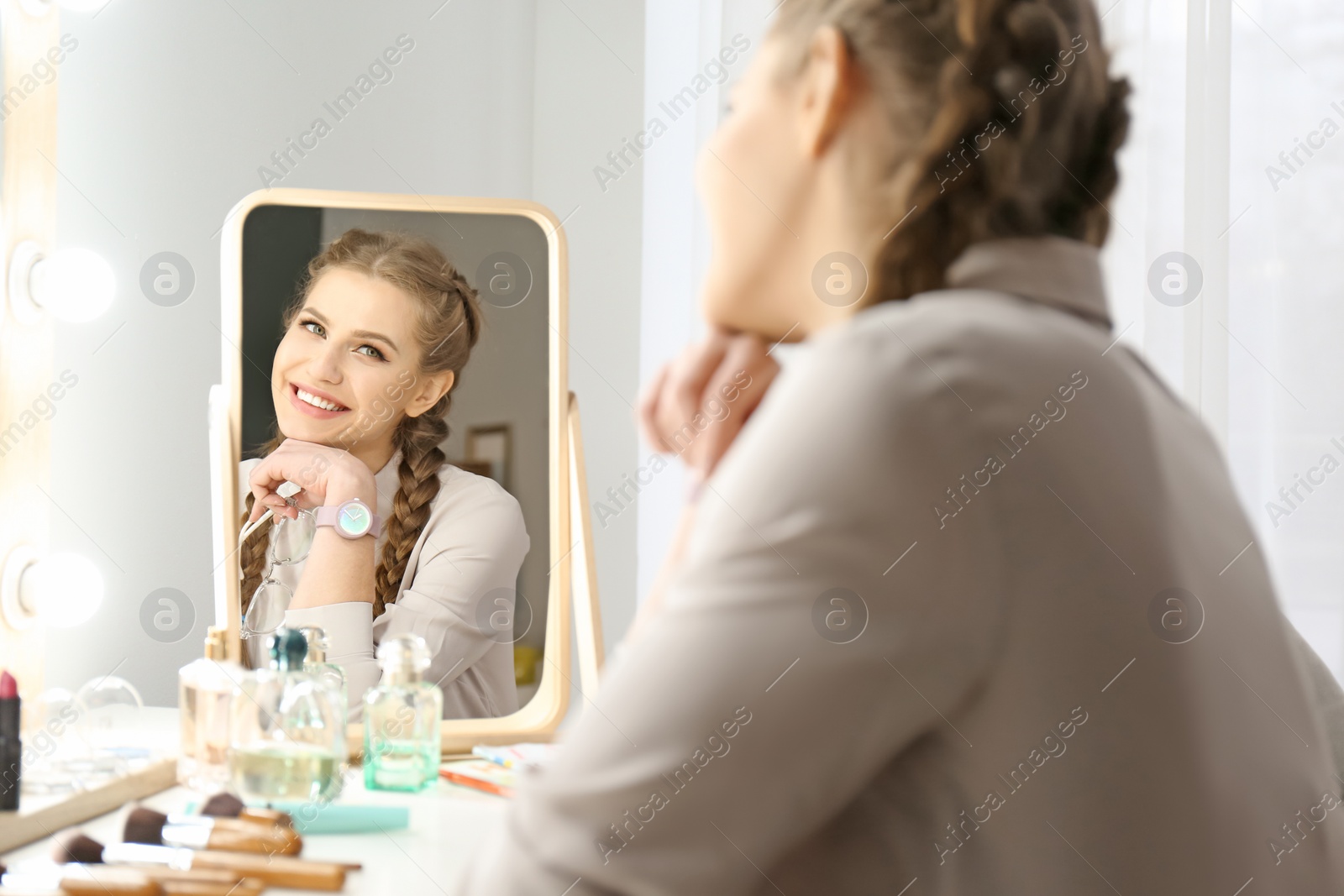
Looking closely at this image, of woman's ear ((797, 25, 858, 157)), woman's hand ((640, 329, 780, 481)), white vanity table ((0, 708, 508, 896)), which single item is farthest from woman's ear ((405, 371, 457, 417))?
woman's ear ((797, 25, 858, 157))

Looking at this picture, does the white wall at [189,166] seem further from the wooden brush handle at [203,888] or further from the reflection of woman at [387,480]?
the wooden brush handle at [203,888]

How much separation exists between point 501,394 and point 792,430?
87 centimetres

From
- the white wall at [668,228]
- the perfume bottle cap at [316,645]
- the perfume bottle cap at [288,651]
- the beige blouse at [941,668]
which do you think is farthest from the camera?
the white wall at [668,228]

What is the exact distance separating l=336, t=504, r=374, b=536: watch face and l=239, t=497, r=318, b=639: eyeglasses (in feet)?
0.09

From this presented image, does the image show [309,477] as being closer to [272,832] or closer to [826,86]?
[272,832]

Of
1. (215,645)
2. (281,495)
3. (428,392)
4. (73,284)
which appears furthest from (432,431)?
(73,284)

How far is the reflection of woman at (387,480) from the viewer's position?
3.59ft

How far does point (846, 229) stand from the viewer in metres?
0.42

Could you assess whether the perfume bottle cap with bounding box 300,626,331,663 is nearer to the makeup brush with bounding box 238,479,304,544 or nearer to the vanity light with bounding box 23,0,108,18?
the makeup brush with bounding box 238,479,304,544

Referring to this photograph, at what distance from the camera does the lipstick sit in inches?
30.5

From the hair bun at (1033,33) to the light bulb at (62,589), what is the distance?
1117 millimetres

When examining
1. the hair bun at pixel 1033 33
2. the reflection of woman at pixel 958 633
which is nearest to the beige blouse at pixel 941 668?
the reflection of woman at pixel 958 633

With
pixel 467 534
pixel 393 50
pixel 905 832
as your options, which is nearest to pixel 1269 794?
pixel 905 832

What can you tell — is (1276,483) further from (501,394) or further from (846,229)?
(846,229)
